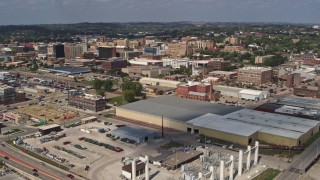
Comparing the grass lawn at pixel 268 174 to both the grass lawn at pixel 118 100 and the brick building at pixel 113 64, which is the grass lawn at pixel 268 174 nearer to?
the grass lawn at pixel 118 100

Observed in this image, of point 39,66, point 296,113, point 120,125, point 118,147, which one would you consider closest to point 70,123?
point 120,125

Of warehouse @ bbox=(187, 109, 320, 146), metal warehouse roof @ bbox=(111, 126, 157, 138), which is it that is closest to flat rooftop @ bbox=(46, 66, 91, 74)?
metal warehouse roof @ bbox=(111, 126, 157, 138)

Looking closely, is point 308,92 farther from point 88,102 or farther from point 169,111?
point 88,102

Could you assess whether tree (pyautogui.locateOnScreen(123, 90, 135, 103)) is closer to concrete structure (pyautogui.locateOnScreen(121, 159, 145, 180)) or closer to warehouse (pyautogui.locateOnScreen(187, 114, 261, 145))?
warehouse (pyautogui.locateOnScreen(187, 114, 261, 145))

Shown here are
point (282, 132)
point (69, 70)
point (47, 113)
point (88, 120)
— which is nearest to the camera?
point (282, 132)

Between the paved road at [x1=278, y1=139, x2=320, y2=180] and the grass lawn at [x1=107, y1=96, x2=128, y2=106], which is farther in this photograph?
the grass lawn at [x1=107, y1=96, x2=128, y2=106]

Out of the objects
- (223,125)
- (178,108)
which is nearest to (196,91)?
(178,108)
